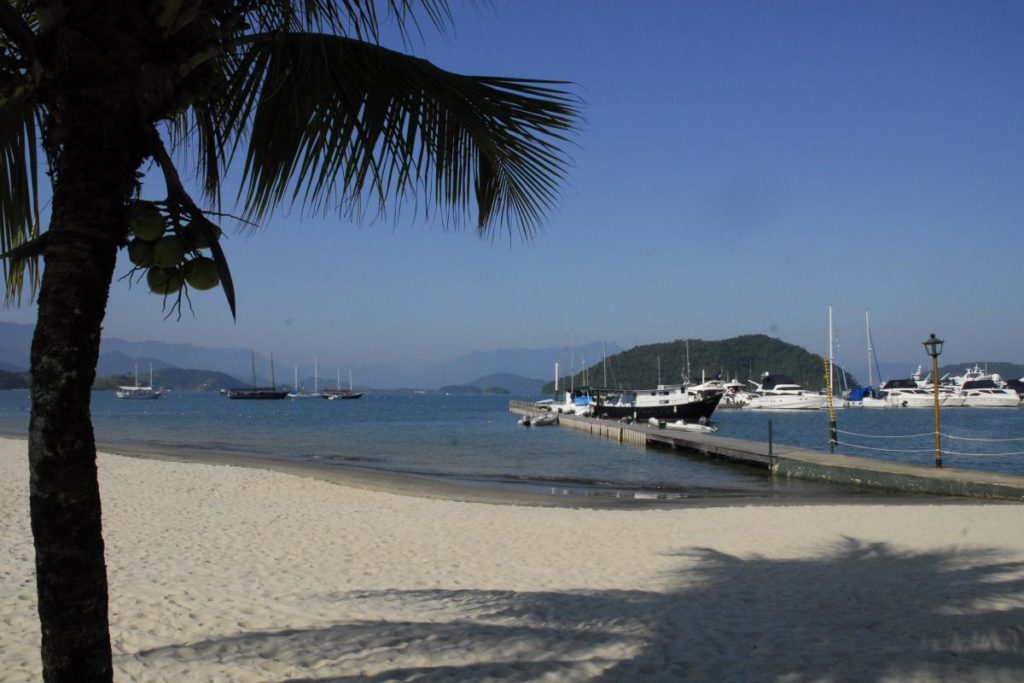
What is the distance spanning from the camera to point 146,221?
2.09m

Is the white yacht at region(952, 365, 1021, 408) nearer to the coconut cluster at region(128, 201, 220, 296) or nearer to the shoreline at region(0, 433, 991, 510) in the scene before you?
the shoreline at region(0, 433, 991, 510)

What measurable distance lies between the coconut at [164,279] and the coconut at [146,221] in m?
0.12

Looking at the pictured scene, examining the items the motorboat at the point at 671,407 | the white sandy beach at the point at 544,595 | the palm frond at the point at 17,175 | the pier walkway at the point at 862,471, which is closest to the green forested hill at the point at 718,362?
the motorboat at the point at 671,407

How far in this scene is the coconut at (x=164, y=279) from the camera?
221 centimetres

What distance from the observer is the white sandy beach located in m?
4.56

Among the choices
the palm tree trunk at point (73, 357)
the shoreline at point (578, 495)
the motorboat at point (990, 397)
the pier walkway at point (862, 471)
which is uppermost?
the palm tree trunk at point (73, 357)

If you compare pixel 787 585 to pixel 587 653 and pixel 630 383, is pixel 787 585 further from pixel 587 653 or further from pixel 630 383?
pixel 630 383

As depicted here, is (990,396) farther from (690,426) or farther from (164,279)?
(164,279)

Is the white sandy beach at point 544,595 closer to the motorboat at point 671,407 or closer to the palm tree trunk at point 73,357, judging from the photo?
the palm tree trunk at point 73,357

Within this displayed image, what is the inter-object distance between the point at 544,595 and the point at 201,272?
519cm

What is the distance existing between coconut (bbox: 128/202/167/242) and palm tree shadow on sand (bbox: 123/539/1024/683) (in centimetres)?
288

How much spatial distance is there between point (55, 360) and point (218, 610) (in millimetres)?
4413

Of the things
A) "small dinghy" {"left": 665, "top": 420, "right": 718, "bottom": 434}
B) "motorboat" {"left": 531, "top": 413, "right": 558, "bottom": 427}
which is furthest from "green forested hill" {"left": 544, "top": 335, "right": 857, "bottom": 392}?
"small dinghy" {"left": 665, "top": 420, "right": 718, "bottom": 434}

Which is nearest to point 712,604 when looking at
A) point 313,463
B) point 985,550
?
point 985,550
